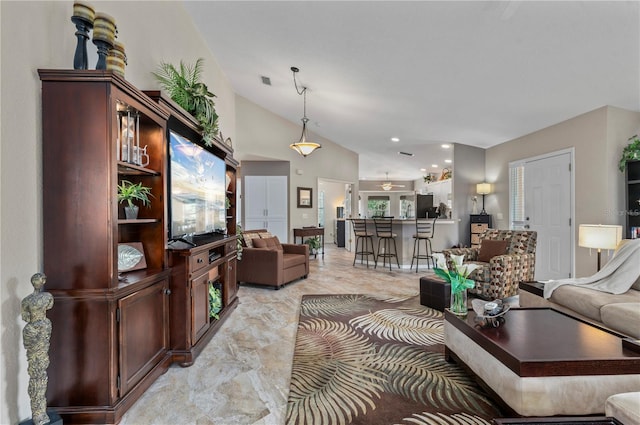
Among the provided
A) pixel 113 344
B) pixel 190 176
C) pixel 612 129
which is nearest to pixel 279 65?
pixel 190 176

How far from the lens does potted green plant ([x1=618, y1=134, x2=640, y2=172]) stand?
3982mm

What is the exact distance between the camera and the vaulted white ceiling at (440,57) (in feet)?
9.05

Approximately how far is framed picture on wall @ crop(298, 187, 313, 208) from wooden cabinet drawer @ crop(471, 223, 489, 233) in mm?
3866

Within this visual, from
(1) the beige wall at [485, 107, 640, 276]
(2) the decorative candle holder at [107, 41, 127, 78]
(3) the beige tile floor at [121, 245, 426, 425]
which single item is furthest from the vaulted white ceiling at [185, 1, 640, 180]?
(3) the beige tile floor at [121, 245, 426, 425]

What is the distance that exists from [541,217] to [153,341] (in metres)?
5.97

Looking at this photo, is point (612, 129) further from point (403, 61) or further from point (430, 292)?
point (430, 292)

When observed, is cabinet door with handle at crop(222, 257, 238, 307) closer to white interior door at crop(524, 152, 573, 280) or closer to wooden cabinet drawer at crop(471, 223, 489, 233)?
white interior door at crop(524, 152, 573, 280)

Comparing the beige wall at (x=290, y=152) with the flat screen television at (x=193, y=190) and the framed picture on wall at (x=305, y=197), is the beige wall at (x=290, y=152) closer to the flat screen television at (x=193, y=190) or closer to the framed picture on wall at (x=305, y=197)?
the framed picture on wall at (x=305, y=197)

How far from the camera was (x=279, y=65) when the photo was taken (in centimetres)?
467

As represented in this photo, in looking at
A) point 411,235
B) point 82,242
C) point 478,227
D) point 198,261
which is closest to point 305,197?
point 411,235

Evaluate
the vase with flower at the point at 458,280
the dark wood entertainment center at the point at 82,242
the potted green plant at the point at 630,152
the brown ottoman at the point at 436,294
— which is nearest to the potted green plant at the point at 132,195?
the dark wood entertainment center at the point at 82,242

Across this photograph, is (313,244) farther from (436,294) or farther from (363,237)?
(436,294)

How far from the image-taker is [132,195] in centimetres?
216

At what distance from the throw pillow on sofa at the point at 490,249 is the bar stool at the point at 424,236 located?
1722 millimetres
